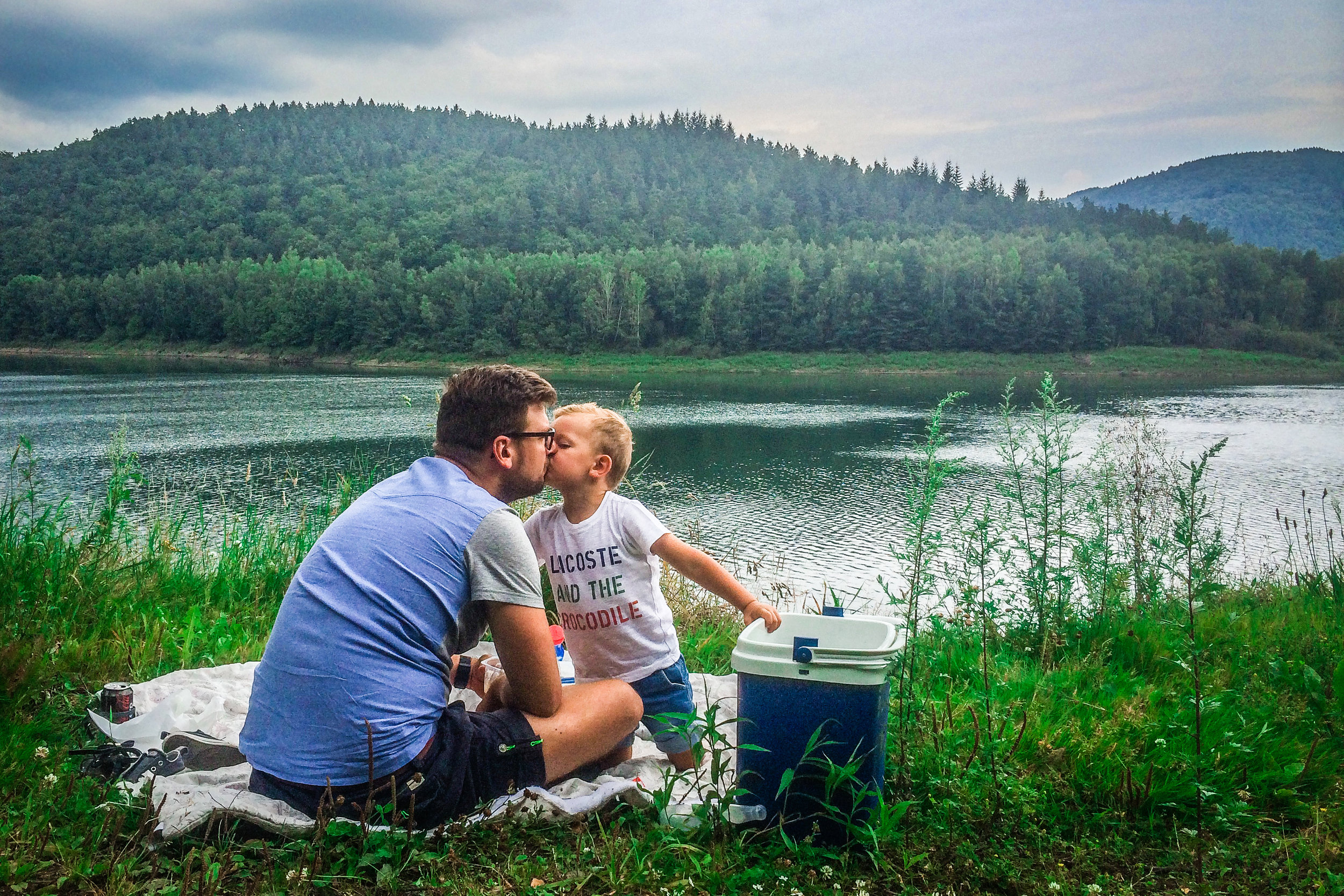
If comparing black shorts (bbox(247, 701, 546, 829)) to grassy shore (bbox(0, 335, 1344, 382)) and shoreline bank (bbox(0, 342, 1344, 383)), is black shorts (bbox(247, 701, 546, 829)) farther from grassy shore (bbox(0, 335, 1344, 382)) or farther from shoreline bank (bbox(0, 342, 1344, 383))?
grassy shore (bbox(0, 335, 1344, 382))

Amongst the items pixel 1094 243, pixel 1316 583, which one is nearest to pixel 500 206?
pixel 1094 243

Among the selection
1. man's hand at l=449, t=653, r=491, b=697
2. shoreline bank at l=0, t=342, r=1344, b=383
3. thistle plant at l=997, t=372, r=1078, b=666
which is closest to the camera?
man's hand at l=449, t=653, r=491, b=697

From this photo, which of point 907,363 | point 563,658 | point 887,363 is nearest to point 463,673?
point 563,658

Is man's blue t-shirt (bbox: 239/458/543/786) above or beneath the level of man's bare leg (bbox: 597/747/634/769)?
above

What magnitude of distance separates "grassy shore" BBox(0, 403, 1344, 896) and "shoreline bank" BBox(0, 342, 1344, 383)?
5165 centimetres

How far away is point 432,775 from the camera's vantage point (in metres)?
2.44

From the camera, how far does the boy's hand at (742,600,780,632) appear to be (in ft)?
8.82

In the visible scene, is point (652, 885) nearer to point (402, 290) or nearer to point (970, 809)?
point (970, 809)

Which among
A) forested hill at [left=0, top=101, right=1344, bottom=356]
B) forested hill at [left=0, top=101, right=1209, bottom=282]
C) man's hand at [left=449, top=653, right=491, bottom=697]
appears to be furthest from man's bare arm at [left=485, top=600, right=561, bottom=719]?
forested hill at [left=0, top=101, right=1209, bottom=282]

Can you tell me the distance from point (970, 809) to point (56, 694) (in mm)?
3157

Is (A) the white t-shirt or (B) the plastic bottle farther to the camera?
(B) the plastic bottle

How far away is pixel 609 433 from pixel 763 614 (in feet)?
2.69

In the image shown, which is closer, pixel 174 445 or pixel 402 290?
pixel 174 445

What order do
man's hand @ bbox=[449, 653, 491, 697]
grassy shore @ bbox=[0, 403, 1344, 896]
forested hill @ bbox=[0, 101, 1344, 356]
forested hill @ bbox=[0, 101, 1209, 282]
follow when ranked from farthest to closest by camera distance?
forested hill @ bbox=[0, 101, 1209, 282] < forested hill @ bbox=[0, 101, 1344, 356] < man's hand @ bbox=[449, 653, 491, 697] < grassy shore @ bbox=[0, 403, 1344, 896]
